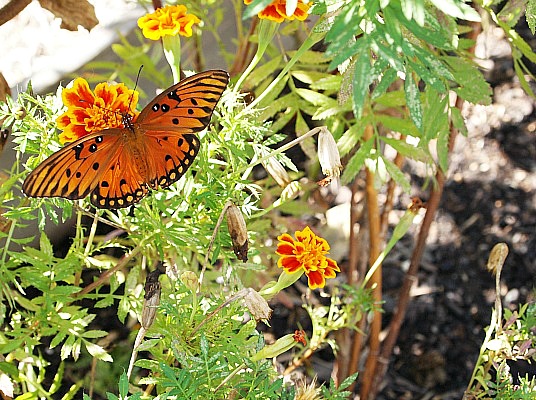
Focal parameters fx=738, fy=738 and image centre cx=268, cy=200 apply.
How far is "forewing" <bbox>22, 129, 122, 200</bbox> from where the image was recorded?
797 millimetres

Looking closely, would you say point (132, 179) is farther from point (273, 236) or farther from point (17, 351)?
point (273, 236)

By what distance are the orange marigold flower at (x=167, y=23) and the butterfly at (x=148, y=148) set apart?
0.31ft

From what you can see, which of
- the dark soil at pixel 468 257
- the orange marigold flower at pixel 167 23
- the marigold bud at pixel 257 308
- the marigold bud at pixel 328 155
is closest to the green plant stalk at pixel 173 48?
the orange marigold flower at pixel 167 23

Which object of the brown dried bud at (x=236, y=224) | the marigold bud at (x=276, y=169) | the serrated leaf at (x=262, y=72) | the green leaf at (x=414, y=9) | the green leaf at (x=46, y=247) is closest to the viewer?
the green leaf at (x=414, y=9)

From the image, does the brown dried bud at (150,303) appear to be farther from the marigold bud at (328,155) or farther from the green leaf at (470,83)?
the green leaf at (470,83)

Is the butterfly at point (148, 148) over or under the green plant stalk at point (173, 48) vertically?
under

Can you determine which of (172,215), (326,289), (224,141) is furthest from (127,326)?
(224,141)

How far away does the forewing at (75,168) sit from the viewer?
797 mm

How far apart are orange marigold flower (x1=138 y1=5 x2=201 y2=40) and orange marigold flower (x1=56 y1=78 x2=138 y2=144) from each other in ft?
0.29

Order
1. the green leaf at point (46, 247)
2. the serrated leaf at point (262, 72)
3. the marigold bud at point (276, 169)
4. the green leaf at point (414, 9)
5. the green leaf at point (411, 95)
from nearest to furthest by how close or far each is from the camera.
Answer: the green leaf at point (414, 9) < the green leaf at point (411, 95) < the marigold bud at point (276, 169) < the green leaf at point (46, 247) < the serrated leaf at point (262, 72)

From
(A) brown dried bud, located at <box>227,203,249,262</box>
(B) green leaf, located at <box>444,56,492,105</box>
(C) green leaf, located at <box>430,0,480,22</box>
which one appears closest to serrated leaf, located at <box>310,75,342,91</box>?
(B) green leaf, located at <box>444,56,492,105</box>

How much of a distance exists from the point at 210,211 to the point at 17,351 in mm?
352

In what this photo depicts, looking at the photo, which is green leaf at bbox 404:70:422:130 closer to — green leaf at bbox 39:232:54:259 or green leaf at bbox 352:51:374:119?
green leaf at bbox 352:51:374:119

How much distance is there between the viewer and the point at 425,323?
1.64 metres
